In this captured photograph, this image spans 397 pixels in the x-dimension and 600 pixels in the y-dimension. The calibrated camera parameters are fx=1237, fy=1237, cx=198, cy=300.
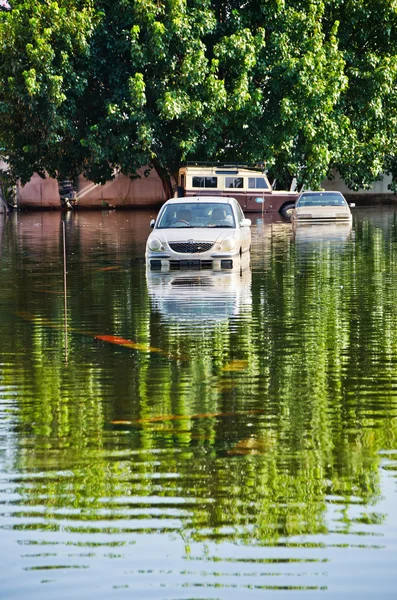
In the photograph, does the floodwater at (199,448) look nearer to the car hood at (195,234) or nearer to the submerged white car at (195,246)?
the submerged white car at (195,246)

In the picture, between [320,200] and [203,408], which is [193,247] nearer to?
[203,408]

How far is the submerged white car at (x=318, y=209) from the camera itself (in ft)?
138

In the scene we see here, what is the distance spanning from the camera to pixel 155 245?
73.4 ft

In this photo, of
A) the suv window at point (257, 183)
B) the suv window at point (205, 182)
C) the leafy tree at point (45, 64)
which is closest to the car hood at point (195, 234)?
the leafy tree at point (45, 64)

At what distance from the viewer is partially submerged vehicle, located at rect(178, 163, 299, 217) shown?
46562mm

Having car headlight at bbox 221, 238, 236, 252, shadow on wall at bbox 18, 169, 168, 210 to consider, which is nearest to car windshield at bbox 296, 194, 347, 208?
car headlight at bbox 221, 238, 236, 252

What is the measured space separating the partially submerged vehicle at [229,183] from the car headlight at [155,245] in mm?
22420

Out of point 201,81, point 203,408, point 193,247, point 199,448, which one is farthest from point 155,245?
point 201,81

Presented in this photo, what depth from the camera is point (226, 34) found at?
48.0m

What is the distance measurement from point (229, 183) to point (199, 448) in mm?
40380

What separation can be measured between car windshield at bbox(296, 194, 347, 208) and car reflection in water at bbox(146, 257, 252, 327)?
19286mm

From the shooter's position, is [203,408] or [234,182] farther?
[234,182]

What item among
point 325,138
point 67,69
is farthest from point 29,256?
point 325,138

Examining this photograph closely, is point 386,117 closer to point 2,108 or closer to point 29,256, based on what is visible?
point 2,108
